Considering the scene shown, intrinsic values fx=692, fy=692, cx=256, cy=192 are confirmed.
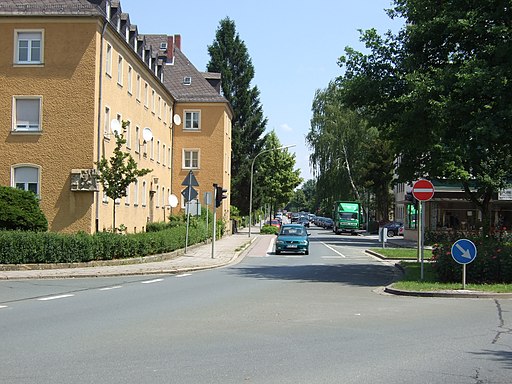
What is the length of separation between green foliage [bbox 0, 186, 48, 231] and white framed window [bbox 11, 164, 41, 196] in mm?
5301

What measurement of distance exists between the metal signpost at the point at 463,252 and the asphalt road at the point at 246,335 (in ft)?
4.33

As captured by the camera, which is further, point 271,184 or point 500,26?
point 271,184

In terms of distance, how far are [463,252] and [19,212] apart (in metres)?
15.6

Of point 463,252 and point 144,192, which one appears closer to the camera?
point 463,252

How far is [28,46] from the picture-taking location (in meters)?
31.0

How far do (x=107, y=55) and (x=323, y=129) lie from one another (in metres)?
45.1

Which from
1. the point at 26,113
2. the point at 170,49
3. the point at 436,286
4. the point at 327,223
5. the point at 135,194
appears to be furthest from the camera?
the point at 327,223

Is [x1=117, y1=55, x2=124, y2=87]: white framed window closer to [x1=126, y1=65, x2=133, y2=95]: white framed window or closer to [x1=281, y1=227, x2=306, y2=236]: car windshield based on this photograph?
[x1=126, y1=65, x2=133, y2=95]: white framed window

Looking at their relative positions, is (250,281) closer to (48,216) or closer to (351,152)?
(48,216)

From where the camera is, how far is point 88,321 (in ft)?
37.2

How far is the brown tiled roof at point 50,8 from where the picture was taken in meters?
30.5

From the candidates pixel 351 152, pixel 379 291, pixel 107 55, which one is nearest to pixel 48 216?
pixel 107 55

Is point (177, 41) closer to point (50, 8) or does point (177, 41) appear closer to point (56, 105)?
point (50, 8)

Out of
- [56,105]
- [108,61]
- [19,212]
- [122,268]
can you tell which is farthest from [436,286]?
[108,61]
